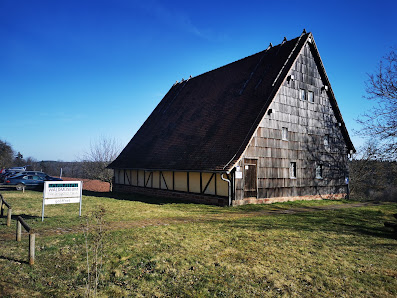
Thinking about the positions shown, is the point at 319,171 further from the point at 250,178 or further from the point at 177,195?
the point at 177,195

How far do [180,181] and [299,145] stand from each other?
8751 mm

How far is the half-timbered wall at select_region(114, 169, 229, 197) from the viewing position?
17.3 metres

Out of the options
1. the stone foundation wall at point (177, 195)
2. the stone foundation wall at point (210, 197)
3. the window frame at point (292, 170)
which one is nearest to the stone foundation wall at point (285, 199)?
the stone foundation wall at point (210, 197)

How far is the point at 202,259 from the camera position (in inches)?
288

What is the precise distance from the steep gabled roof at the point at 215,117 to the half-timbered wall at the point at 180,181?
0.74m

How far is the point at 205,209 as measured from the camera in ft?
51.3

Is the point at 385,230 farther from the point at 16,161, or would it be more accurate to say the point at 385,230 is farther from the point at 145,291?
the point at 16,161

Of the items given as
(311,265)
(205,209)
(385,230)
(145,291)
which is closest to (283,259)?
(311,265)

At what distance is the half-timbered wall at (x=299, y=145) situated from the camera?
1820 cm

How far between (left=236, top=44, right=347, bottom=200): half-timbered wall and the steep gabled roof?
80 centimetres

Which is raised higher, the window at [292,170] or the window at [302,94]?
the window at [302,94]

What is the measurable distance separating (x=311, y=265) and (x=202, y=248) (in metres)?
2.84

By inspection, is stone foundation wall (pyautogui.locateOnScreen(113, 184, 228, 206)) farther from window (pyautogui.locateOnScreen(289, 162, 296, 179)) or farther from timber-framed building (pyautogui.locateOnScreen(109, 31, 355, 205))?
window (pyautogui.locateOnScreen(289, 162, 296, 179))

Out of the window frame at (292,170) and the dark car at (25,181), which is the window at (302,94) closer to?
the window frame at (292,170)
